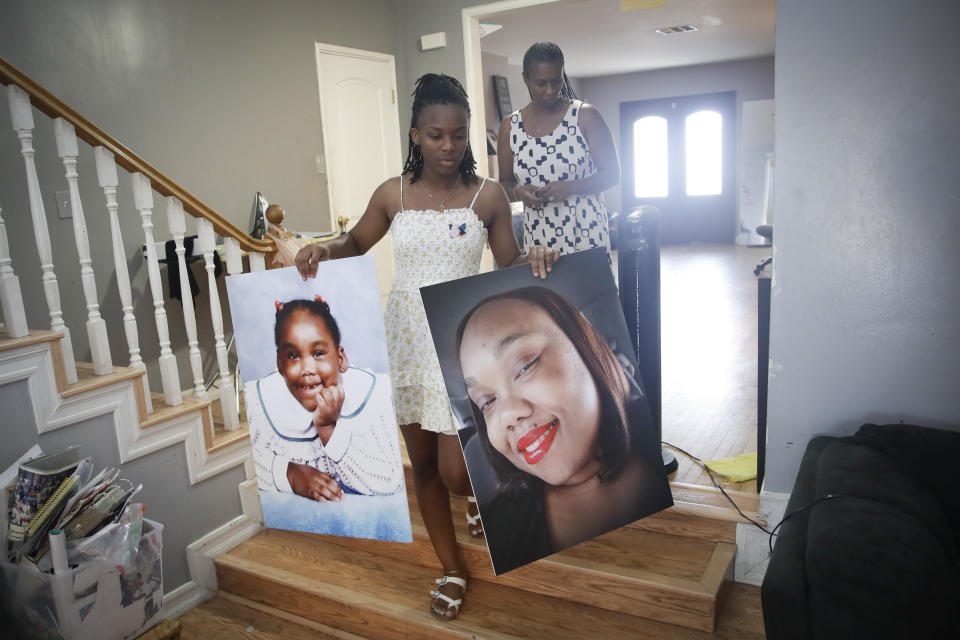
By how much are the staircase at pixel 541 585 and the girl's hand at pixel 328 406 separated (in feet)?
2.39

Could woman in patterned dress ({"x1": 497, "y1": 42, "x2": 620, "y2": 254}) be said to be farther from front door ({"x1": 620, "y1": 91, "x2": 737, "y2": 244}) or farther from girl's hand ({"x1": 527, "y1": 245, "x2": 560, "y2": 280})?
front door ({"x1": 620, "y1": 91, "x2": 737, "y2": 244})

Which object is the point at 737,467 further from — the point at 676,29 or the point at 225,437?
the point at 676,29

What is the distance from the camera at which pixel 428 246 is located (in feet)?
5.71

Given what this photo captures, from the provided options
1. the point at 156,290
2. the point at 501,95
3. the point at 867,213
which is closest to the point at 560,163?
the point at 867,213

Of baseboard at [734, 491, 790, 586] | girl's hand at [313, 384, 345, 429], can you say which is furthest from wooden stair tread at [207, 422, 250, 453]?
baseboard at [734, 491, 790, 586]

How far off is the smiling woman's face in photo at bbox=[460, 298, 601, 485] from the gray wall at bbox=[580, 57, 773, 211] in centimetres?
946

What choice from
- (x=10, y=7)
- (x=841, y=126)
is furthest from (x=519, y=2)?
(x=841, y=126)

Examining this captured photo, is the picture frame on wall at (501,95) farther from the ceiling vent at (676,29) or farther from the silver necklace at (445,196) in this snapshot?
the silver necklace at (445,196)

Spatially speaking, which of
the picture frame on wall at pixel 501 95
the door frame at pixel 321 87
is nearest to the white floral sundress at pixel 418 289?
the door frame at pixel 321 87

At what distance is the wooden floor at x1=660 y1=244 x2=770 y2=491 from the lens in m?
2.89

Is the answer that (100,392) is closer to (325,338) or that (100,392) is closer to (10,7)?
(325,338)

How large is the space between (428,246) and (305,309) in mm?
357

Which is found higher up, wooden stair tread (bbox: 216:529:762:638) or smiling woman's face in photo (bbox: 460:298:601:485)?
smiling woman's face in photo (bbox: 460:298:601:485)

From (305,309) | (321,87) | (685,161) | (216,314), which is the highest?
(321,87)
